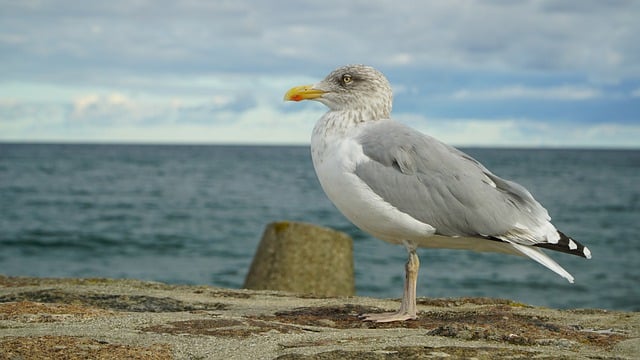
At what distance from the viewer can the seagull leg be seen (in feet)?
16.8

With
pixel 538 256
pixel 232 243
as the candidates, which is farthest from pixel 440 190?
pixel 232 243

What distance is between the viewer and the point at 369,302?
240 inches

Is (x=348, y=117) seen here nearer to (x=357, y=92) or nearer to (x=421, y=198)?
A: (x=357, y=92)

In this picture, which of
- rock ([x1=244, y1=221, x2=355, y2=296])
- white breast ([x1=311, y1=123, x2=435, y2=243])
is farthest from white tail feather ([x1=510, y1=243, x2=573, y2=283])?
rock ([x1=244, y1=221, x2=355, y2=296])

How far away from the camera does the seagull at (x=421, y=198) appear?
532cm

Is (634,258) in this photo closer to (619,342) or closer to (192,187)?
(619,342)

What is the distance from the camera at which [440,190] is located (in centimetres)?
543

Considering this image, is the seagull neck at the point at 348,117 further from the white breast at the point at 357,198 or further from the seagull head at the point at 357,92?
the white breast at the point at 357,198

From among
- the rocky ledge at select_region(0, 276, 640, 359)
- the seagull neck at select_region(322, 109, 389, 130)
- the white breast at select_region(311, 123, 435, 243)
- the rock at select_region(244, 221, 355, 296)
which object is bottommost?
the rocky ledge at select_region(0, 276, 640, 359)

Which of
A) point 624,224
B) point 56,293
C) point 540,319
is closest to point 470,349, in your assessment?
point 540,319

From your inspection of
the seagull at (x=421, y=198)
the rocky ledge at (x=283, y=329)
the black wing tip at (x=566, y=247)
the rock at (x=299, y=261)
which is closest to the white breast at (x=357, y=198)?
the seagull at (x=421, y=198)

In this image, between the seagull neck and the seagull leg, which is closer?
the seagull leg

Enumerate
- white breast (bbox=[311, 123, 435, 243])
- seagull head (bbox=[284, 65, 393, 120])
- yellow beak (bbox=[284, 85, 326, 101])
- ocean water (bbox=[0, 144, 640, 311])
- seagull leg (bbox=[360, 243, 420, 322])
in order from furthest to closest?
1. ocean water (bbox=[0, 144, 640, 311])
2. yellow beak (bbox=[284, 85, 326, 101])
3. seagull head (bbox=[284, 65, 393, 120])
4. white breast (bbox=[311, 123, 435, 243])
5. seagull leg (bbox=[360, 243, 420, 322])

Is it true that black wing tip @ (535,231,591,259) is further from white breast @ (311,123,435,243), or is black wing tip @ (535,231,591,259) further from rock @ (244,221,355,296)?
rock @ (244,221,355,296)
